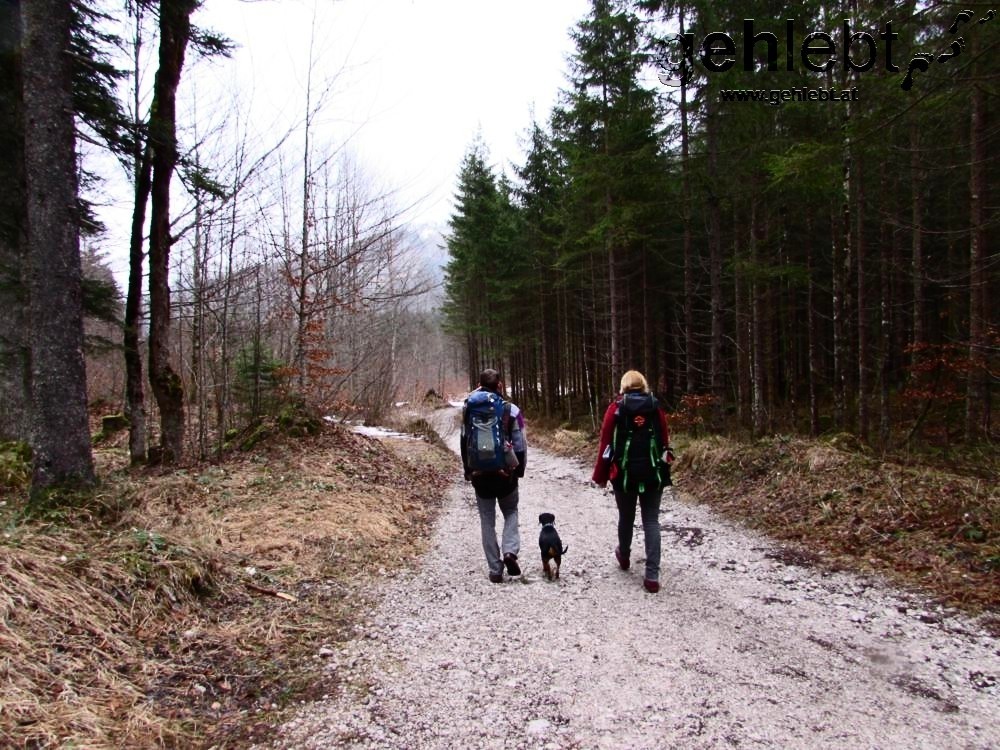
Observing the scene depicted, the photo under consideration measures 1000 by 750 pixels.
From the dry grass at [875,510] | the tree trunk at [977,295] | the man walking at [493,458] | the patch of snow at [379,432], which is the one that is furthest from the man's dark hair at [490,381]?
the patch of snow at [379,432]

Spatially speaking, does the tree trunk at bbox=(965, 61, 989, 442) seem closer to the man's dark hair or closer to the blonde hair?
the blonde hair

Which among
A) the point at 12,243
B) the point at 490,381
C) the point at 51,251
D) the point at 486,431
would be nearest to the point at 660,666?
the point at 486,431

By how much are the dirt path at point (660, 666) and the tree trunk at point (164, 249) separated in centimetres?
563

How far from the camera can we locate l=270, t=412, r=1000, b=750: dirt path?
2703 mm

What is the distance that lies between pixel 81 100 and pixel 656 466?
29.1 feet

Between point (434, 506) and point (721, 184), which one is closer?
point (434, 506)

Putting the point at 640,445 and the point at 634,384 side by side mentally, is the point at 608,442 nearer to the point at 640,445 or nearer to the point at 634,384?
the point at 640,445

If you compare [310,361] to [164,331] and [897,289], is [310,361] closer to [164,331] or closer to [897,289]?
[164,331]

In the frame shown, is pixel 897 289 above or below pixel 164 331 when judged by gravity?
above

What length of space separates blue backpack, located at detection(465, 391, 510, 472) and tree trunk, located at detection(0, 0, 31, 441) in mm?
5449

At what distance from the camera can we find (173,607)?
12.2ft

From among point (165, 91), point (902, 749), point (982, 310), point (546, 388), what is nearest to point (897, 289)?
point (982, 310)

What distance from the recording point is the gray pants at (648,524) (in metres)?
4.77

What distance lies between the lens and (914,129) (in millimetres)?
11898
